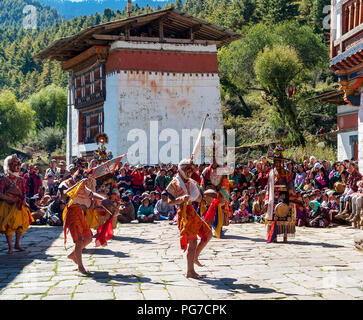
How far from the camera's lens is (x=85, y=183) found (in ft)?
27.4

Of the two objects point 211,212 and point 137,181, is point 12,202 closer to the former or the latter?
point 211,212

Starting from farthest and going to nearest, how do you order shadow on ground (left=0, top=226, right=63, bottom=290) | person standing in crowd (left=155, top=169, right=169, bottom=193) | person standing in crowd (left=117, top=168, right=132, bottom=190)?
person standing in crowd (left=155, top=169, right=169, bottom=193)
person standing in crowd (left=117, top=168, right=132, bottom=190)
shadow on ground (left=0, top=226, right=63, bottom=290)

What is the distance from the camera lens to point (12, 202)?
989 centimetres

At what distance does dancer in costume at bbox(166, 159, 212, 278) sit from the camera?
7496 mm

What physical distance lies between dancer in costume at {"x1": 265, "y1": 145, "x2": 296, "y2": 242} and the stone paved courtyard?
332 millimetres

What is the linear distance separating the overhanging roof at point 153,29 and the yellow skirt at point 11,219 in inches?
598

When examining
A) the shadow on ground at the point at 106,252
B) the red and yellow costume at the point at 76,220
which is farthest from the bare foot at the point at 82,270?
the shadow on ground at the point at 106,252

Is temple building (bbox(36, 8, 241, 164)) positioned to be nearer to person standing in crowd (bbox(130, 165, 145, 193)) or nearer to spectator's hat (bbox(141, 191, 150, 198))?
person standing in crowd (bbox(130, 165, 145, 193))

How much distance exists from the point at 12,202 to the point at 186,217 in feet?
13.0

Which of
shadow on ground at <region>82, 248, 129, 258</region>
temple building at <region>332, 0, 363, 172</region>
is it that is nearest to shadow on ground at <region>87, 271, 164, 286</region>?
shadow on ground at <region>82, 248, 129, 258</region>

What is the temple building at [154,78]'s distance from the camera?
24688mm

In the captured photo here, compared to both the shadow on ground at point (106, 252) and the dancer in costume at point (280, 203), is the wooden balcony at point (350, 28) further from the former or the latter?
the shadow on ground at point (106, 252)

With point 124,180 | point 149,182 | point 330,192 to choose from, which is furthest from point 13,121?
point 330,192
